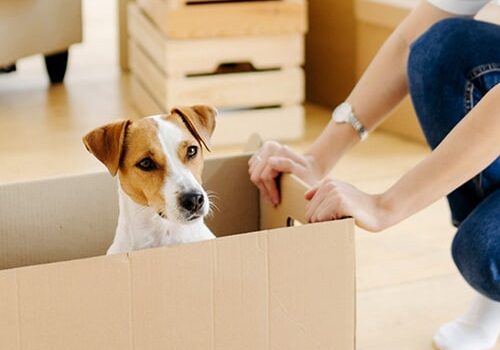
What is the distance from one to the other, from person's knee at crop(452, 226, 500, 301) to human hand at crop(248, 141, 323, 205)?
0.73 feet

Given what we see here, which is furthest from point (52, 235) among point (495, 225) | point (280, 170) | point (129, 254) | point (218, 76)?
point (218, 76)

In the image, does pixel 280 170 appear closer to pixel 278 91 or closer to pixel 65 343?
pixel 65 343

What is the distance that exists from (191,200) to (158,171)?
0.06 m

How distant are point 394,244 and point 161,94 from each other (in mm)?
893

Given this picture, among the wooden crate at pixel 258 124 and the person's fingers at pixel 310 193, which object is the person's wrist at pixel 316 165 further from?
the wooden crate at pixel 258 124

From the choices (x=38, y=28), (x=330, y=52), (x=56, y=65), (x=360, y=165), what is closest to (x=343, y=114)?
(x=360, y=165)

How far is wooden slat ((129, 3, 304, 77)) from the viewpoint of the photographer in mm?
2447

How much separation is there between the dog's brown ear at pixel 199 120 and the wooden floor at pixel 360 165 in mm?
457

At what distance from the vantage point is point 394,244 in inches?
74.1

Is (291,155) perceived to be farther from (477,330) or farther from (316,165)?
(477,330)

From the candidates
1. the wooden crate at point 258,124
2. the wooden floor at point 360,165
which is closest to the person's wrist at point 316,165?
the wooden floor at point 360,165

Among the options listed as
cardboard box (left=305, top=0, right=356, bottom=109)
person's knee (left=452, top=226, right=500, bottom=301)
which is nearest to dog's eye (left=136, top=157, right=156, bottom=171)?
person's knee (left=452, top=226, right=500, bottom=301)

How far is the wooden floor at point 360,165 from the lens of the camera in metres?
1.60

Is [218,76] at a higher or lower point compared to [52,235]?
lower
